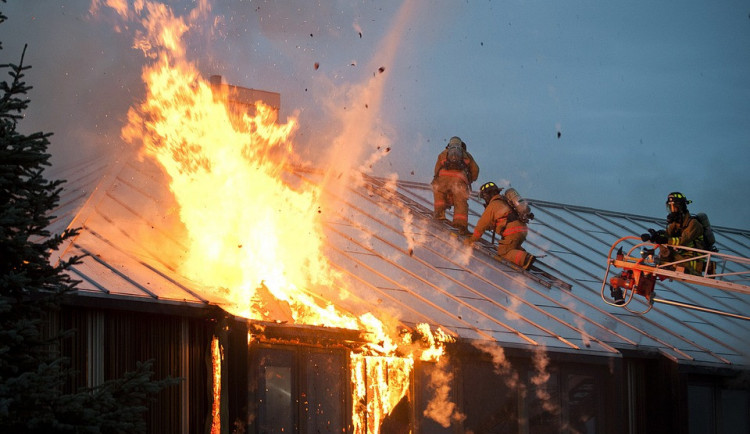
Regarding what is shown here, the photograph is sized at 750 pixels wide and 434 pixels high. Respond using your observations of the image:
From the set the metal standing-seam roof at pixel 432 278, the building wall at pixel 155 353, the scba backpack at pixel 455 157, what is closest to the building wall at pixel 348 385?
the building wall at pixel 155 353

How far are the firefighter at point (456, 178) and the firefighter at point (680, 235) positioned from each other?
4014 millimetres

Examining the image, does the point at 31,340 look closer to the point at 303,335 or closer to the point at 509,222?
the point at 303,335

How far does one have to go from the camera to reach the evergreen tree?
24.2ft

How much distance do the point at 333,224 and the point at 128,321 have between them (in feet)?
19.9

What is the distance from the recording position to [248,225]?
563 inches

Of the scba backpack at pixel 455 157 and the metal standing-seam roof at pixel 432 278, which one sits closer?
the metal standing-seam roof at pixel 432 278

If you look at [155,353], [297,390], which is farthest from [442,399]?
[155,353]

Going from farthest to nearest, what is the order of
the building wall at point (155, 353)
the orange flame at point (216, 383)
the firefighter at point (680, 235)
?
the firefighter at point (680, 235) → the orange flame at point (216, 383) → the building wall at point (155, 353)

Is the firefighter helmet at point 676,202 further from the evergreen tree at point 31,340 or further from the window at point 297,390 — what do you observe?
the evergreen tree at point 31,340

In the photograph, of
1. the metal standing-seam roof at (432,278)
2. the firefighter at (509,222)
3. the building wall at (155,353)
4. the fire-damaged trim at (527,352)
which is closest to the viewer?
the building wall at (155,353)

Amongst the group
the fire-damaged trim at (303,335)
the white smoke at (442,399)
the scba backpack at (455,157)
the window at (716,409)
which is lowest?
the window at (716,409)

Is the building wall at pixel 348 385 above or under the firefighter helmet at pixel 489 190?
under

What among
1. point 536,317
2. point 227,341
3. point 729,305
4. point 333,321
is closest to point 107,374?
point 227,341

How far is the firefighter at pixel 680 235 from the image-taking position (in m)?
16.4
